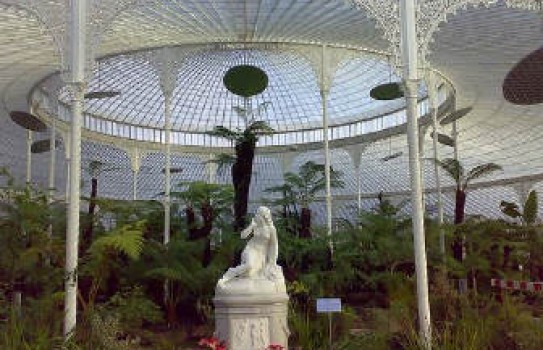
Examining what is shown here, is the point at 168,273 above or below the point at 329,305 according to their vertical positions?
above

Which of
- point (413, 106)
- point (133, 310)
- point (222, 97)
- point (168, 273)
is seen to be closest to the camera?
point (413, 106)

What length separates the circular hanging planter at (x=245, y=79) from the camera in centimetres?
2578

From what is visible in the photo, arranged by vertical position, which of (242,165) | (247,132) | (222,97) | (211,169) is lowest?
(242,165)

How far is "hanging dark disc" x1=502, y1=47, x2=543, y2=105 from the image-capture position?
2352cm

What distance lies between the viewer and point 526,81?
25.5 meters

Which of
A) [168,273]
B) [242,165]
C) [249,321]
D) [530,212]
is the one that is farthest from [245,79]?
[249,321]

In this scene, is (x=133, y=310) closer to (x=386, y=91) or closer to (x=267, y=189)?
(x=267, y=189)

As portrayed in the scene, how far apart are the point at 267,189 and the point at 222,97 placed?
1713cm

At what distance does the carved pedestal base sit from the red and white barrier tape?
22.4 ft

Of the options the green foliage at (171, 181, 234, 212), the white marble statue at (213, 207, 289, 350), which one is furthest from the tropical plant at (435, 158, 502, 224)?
the white marble statue at (213, 207, 289, 350)

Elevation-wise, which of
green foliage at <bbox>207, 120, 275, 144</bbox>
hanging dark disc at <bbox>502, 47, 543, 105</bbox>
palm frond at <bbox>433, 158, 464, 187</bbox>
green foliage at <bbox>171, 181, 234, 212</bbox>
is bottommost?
green foliage at <bbox>171, 181, 234, 212</bbox>

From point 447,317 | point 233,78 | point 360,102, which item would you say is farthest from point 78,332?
point 360,102

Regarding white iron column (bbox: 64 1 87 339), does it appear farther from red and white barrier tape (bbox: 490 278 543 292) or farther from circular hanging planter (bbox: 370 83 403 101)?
circular hanging planter (bbox: 370 83 403 101)

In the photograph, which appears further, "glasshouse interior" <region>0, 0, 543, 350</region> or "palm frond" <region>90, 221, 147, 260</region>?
"palm frond" <region>90, 221, 147, 260</region>
